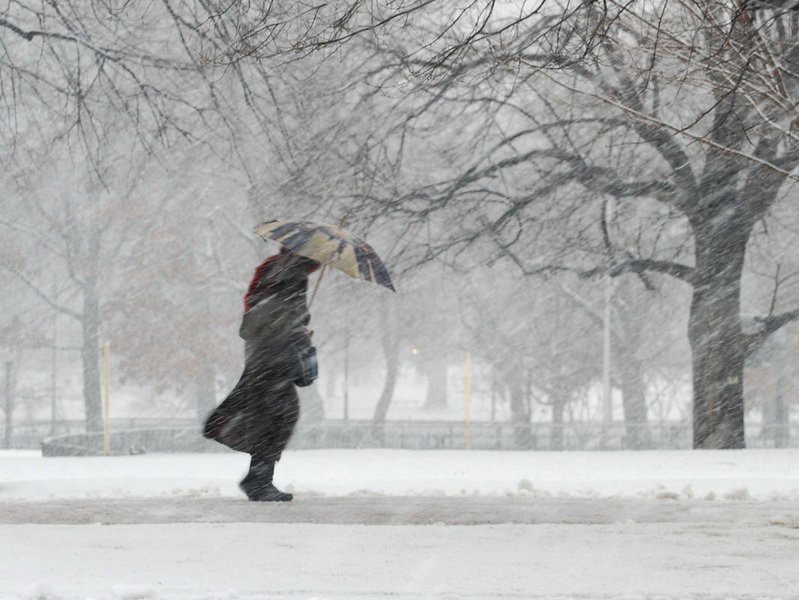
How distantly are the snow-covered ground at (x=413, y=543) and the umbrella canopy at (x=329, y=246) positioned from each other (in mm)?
1554

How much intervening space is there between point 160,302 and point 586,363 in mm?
13007

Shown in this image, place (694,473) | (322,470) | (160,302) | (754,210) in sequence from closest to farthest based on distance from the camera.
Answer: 1. (694,473)
2. (322,470)
3. (754,210)
4. (160,302)

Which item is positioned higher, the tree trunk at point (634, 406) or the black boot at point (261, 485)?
the tree trunk at point (634, 406)

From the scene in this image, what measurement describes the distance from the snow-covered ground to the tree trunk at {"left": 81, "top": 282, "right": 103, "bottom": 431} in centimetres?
2615

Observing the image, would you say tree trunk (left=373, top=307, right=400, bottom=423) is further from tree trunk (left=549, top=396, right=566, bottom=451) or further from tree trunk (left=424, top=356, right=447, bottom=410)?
tree trunk (left=424, top=356, right=447, bottom=410)

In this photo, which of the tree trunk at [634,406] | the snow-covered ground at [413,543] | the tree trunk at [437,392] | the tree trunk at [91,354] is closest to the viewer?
the snow-covered ground at [413,543]

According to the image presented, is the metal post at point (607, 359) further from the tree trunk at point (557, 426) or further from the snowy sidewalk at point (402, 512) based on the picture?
the snowy sidewalk at point (402, 512)

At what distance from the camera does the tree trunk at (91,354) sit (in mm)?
36875

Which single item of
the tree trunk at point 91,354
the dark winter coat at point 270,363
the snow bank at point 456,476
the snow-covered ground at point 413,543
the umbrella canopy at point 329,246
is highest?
the tree trunk at point 91,354

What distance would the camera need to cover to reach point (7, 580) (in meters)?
5.57

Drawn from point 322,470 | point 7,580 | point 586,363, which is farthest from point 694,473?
point 586,363

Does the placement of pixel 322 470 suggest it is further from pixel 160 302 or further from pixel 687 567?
pixel 160 302

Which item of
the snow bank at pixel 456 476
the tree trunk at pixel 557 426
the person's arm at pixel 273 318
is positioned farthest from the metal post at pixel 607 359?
the person's arm at pixel 273 318

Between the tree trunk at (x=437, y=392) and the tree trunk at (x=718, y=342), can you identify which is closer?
the tree trunk at (x=718, y=342)
